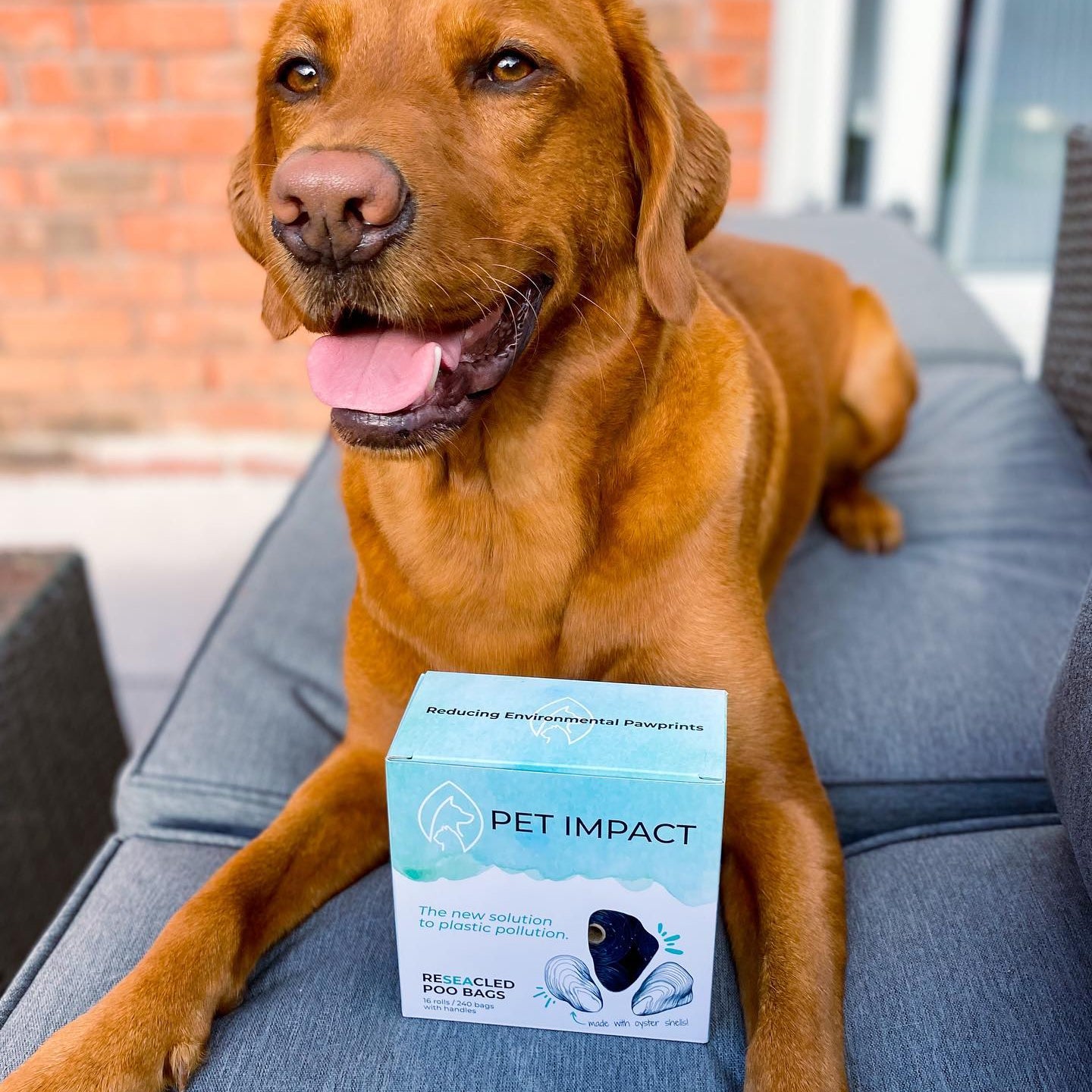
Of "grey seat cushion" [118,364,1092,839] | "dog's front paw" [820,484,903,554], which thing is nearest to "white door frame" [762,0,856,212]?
"grey seat cushion" [118,364,1092,839]

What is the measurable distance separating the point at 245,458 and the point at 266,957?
2.46m

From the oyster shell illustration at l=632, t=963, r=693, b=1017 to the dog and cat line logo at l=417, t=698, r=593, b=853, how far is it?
0.21m

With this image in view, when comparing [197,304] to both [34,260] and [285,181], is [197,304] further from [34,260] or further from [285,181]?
[285,181]

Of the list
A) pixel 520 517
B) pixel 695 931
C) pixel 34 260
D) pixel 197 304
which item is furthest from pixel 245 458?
pixel 695 931

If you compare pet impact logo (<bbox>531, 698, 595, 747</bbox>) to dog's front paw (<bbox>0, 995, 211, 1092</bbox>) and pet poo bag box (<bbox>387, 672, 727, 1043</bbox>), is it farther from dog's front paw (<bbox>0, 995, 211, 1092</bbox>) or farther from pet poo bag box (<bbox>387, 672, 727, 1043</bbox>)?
dog's front paw (<bbox>0, 995, 211, 1092</bbox>)

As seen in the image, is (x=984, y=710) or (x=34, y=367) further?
(x=34, y=367)

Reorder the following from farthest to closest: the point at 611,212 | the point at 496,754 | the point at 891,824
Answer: the point at 891,824 → the point at 611,212 → the point at 496,754

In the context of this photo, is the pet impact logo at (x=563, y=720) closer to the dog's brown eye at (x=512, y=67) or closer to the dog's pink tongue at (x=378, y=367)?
the dog's pink tongue at (x=378, y=367)

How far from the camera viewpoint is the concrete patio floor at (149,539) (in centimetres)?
302

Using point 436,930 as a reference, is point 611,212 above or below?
above

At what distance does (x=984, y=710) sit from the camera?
1470 mm

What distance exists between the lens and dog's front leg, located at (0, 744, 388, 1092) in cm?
100

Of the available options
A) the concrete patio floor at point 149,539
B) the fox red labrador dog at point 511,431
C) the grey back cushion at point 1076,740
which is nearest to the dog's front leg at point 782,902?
the fox red labrador dog at point 511,431

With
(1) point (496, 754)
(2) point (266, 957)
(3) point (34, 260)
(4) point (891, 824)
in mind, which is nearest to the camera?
(1) point (496, 754)
